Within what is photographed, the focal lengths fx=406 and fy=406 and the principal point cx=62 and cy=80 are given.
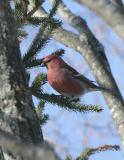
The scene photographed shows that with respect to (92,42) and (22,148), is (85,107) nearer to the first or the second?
(92,42)

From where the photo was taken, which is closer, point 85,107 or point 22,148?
point 22,148

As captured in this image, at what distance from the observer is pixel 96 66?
2820mm

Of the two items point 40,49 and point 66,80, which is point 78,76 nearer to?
point 66,80

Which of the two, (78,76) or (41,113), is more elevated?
(78,76)

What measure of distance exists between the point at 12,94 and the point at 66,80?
7.62ft

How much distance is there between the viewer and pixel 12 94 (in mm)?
1613

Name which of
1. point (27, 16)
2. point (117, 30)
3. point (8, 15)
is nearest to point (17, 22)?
point (27, 16)

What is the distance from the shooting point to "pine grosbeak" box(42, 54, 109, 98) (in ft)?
11.7

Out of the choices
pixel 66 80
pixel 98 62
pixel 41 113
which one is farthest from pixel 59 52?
pixel 66 80

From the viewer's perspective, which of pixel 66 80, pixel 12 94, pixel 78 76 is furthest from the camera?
pixel 78 76

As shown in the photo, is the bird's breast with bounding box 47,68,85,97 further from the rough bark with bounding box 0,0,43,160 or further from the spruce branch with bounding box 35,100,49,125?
the rough bark with bounding box 0,0,43,160

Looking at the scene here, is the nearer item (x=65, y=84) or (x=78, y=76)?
(x=65, y=84)

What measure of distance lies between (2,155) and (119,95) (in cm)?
119

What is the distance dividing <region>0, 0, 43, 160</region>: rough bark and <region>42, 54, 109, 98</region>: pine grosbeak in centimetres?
181
